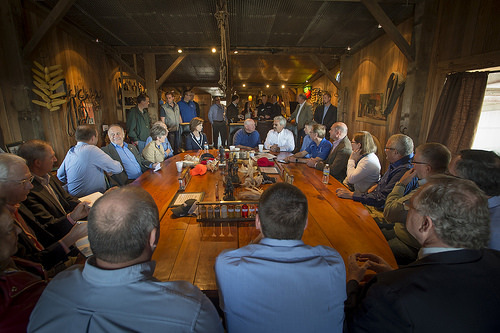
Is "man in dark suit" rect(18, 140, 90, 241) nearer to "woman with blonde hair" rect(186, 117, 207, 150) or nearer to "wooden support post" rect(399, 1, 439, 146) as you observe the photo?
"woman with blonde hair" rect(186, 117, 207, 150)

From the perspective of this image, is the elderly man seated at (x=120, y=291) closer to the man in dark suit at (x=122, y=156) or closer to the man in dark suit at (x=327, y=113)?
the man in dark suit at (x=122, y=156)

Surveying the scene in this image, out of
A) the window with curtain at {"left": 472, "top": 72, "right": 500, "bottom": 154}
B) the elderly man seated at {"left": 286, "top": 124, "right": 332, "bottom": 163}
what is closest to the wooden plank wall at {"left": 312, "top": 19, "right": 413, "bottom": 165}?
the window with curtain at {"left": 472, "top": 72, "right": 500, "bottom": 154}

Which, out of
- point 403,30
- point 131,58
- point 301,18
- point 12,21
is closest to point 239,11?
point 301,18

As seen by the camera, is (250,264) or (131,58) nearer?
(250,264)

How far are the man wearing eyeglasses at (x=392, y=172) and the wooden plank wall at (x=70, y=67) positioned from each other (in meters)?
5.03

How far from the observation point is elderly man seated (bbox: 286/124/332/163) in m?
3.85

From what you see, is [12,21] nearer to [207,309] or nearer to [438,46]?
[207,309]

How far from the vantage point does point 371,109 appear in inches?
243

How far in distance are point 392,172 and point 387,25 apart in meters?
3.15

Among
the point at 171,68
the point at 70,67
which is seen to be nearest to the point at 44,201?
the point at 70,67

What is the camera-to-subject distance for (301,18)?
5.20 meters

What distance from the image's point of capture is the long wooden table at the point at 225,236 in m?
1.34

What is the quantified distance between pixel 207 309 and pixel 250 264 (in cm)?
22

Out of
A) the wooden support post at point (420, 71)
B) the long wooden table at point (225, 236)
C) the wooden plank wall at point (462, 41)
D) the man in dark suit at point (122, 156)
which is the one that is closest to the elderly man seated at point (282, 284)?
the long wooden table at point (225, 236)
